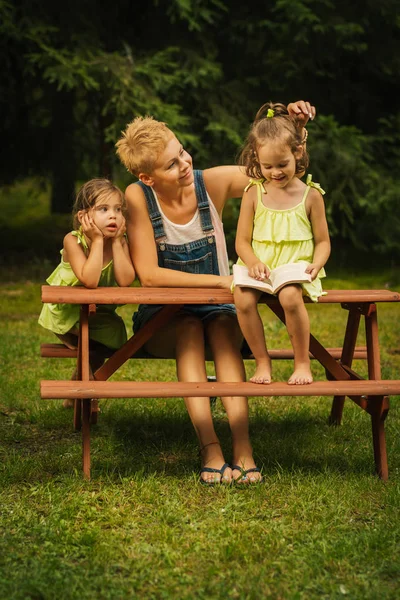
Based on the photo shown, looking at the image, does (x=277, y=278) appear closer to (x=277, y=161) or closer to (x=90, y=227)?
(x=277, y=161)

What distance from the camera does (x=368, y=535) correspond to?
11.8 feet

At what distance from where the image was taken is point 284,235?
Result: 4.31 m

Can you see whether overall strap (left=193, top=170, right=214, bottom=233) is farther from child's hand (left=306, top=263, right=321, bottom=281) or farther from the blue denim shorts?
child's hand (left=306, top=263, right=321, bottom=281)

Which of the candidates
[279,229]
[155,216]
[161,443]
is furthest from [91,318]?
[279,229]

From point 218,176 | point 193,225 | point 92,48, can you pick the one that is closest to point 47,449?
point 193,225

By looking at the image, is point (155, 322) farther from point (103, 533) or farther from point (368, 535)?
point (368, 535)

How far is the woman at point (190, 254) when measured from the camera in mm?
4375

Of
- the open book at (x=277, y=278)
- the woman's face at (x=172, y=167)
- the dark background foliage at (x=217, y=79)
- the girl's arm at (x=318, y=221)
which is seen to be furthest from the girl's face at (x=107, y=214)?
the dark background foliage at (x=217, y=79)

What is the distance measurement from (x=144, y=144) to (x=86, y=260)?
25.0 inches

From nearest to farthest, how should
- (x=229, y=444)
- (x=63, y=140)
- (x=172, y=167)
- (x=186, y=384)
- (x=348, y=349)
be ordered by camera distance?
(x=186, y=384) → (x=172, y=167) → (x=229, y=444) → (x=348, y=349) → (x=63, y=140)

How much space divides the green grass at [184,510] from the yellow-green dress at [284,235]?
0.94 metres

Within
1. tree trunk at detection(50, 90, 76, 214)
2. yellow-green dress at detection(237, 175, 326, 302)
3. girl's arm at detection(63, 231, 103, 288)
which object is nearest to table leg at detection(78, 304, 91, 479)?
girl's arm at detection(63, 231, 103, 288)

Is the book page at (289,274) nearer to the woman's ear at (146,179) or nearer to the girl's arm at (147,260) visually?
the girl's arm at (147,260)

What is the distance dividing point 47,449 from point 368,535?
75.5 inches
